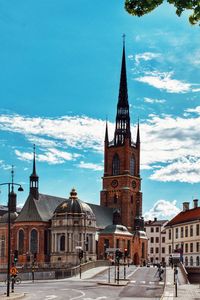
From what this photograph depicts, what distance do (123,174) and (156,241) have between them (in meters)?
35.6

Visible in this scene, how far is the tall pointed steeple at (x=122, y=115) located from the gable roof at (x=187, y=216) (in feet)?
130

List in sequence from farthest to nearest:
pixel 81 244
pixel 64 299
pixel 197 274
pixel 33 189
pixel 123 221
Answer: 1. pixel 123 221
2. pixel 33 189
3. pixel 81 244
4. pixel 197 274
5. pixel 64 299

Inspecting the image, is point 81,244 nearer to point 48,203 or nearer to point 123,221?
point 48,203

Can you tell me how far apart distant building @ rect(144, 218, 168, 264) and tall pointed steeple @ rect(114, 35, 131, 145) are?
3454 centimetres

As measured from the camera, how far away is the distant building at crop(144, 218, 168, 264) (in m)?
173

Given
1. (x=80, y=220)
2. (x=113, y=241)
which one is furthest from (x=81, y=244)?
(x=113, y=241)

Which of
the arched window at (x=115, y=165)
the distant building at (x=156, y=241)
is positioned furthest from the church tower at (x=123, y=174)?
the distant building at (x=156, y=241)

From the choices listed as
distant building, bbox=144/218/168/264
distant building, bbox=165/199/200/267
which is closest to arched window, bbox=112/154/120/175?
distant building, bbox=144/218/168/264

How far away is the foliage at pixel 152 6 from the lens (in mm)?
12812

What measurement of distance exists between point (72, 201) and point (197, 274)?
133ft

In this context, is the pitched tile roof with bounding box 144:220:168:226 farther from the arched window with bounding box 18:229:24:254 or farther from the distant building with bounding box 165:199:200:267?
the arched window with bounding box 18:229:24:254

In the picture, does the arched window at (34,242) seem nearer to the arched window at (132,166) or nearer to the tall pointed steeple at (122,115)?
the arched window at (132,166)

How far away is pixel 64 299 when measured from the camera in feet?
120

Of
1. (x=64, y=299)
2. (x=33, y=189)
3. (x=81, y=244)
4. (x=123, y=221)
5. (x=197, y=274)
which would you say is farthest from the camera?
(x=123, y=221)
